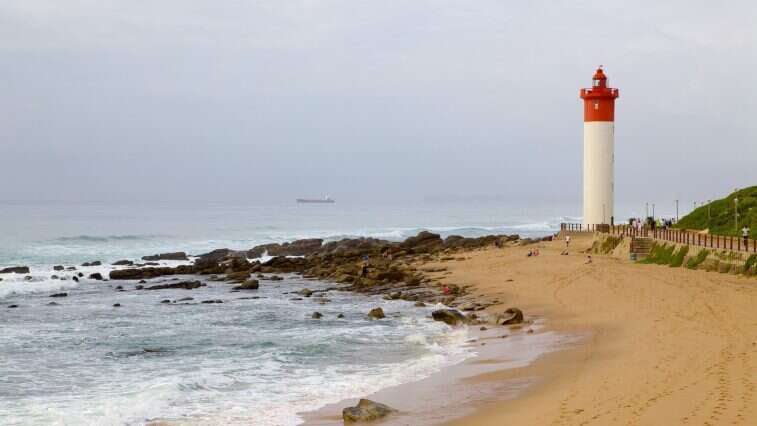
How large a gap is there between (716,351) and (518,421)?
15.3 ft

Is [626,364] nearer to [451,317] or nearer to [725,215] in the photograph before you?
[451,317]

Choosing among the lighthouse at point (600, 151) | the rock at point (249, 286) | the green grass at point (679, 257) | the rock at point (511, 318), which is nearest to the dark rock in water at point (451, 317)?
the rock at point (511, 318)

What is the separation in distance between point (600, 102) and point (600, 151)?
2.30 m

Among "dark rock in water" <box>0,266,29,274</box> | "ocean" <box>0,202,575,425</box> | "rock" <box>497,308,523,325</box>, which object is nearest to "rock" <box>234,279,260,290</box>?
"ocean" <box>0,202,575,425</box>

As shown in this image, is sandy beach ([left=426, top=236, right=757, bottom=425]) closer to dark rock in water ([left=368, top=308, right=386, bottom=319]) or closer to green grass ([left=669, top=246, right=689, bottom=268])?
green grass ([left=669, top=246, right=689, bottom=268])

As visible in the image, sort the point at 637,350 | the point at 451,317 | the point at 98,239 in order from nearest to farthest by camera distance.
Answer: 1. the point at 637,350
2. the point at 451,317
3. the point at 98,239

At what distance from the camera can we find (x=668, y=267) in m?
24.0

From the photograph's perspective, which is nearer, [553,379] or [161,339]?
[553,379]

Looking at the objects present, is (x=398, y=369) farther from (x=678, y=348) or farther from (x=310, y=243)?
(x=310, y=243)

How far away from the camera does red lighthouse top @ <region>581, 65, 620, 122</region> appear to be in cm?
3488

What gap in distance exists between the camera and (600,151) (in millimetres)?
34844

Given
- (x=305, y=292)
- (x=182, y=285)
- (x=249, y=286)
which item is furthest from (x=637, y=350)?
(x=182, y=285)

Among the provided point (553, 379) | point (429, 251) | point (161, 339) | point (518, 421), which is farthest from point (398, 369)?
point (429, 251)

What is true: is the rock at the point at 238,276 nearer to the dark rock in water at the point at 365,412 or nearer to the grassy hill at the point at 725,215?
the grassy hill at the point at 725,215
